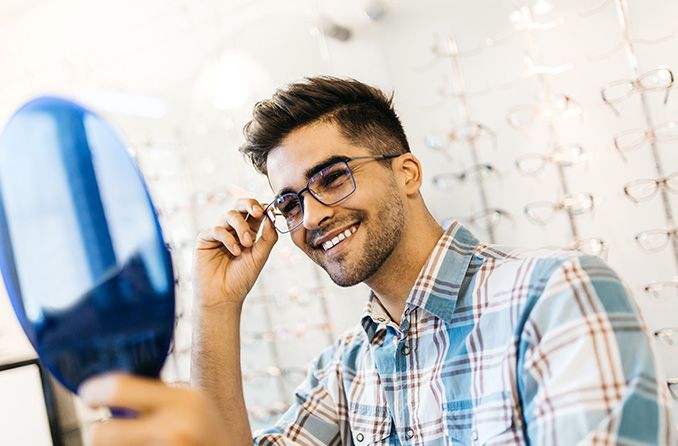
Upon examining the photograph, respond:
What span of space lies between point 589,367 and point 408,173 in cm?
68

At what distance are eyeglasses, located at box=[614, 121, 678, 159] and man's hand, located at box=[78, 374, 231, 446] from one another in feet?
8.25

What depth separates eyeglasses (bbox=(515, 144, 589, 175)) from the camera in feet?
8.67

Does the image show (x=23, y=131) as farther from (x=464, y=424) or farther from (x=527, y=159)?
(x=527, y=159)

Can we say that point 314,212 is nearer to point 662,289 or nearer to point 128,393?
point 128,393

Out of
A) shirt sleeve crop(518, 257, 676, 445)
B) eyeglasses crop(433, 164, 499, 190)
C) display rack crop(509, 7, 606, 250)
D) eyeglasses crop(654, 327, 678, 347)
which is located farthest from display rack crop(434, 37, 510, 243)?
shirt sleeve crop(518, 257, 676, 445)

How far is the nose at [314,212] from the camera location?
4.12 ft

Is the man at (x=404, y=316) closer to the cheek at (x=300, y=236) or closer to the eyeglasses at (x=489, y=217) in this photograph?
the cheek at (x=300, y=236)

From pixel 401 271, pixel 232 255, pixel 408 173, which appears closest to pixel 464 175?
pixel 408 173

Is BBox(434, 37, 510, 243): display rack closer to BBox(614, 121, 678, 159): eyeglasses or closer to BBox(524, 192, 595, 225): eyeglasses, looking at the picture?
BBox(524, 192, 595, 225): eyeglasses

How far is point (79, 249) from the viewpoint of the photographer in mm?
380

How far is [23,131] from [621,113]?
256cm

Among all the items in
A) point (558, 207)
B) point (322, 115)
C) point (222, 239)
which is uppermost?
point (322, 115)

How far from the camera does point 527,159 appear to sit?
2775 millimetres

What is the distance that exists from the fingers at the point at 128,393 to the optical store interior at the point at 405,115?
113 centimetres
